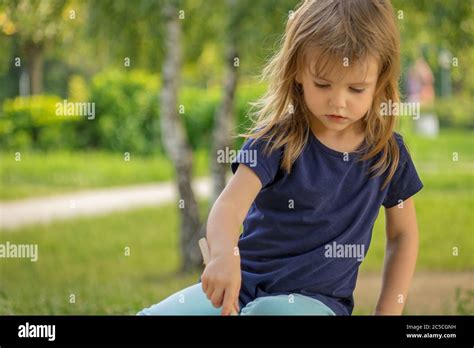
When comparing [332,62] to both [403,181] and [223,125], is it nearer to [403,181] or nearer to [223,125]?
[403,181]

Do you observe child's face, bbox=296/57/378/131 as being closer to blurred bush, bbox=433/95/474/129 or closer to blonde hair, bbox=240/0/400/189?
blonde hair, bbox=240/0/400/189

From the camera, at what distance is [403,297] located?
2229 millimetres

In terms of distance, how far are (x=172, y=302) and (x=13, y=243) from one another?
412 inches

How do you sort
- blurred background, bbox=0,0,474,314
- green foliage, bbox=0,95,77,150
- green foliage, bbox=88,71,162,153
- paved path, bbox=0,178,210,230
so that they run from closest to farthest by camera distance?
1. blurred background, bbox=0,0,474,314
2. paved path, bbox=0,178,210,230
3. green foliage, bbox=88,71,162,153
4. green foliage, bbox=0,95,77,150

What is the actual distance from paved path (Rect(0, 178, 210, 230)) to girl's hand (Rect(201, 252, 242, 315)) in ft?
36.7

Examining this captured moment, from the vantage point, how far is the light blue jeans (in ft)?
6.57

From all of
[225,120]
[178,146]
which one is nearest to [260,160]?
[225,120]

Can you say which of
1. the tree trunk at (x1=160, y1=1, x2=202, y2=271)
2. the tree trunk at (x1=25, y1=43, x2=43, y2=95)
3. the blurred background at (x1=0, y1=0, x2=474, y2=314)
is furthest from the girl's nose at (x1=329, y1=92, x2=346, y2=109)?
the tree trunk at (x1=25, y1=43, x2=43, y2=95)

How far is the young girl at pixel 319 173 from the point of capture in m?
2.03

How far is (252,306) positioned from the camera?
2020mm

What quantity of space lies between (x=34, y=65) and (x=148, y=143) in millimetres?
2628

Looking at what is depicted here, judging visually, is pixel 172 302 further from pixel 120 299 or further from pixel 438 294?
pixel 438 294

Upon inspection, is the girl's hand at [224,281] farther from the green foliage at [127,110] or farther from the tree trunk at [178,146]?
the green foliage at [127,110]

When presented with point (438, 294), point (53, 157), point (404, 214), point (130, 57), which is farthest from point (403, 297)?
point (53, 157)
